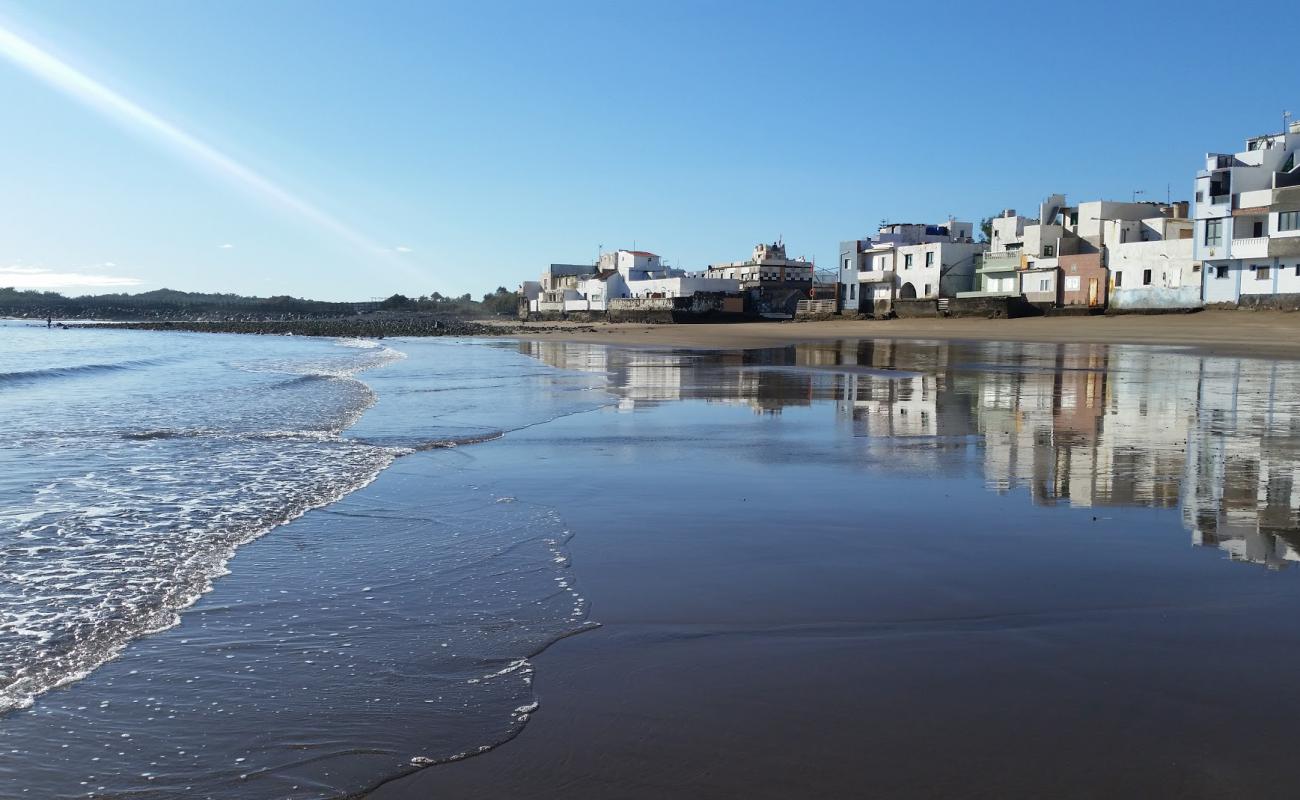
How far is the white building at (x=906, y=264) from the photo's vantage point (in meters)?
68.4

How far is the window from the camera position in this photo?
49000mm

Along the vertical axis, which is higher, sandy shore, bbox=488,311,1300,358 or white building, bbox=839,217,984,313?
white building, bbox=839,217,984,313

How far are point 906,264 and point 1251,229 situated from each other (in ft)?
84.4

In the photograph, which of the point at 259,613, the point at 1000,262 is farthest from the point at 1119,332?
the point at 259,613

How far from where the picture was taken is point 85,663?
14.4 ft

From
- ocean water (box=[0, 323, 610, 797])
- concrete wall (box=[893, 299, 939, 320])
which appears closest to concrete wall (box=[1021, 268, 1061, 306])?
concrete wall (box=[893, 299, 939, 320])

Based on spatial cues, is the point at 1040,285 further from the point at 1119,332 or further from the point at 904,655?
the point at 904,655

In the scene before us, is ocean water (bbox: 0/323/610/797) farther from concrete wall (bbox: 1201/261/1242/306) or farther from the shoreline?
concrete wall (bbox: 1201/261/1242/306)

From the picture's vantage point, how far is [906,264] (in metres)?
71.3

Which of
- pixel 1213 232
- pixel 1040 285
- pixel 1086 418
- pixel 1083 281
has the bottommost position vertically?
pixel 1086 418

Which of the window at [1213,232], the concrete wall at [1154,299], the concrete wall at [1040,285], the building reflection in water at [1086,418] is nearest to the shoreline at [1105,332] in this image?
the concrete wall at [1154,299]

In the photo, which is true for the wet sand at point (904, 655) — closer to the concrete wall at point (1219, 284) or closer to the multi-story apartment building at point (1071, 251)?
the concrete wall at point (1219, 284)

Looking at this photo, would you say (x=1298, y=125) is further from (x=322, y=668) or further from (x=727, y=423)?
(x=322, y=668)

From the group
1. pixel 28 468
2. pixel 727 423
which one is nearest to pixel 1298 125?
pixel 727 423
